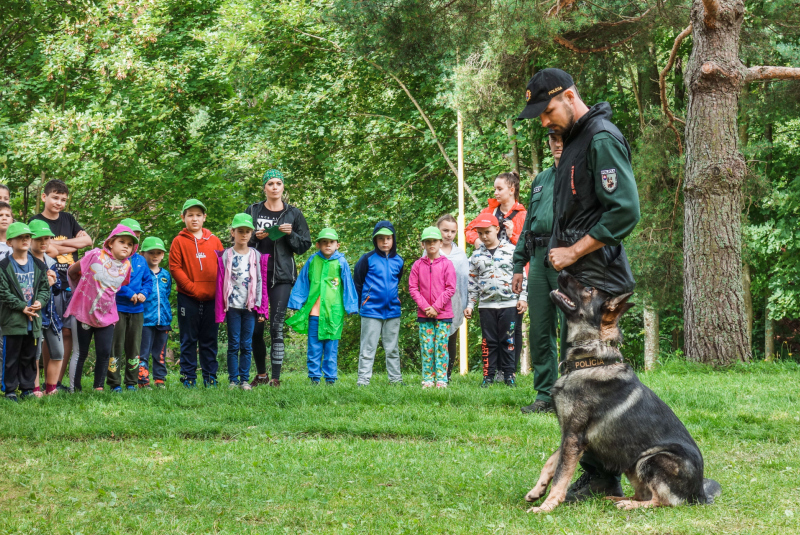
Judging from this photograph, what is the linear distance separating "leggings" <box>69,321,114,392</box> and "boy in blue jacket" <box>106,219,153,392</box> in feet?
0.32

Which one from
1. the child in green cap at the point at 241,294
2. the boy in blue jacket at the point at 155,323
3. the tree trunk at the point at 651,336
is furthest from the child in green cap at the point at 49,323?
the tree trunk at the point at 651,336

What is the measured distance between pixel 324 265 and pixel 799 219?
52.2ft

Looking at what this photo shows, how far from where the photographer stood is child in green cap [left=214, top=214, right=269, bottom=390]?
8633 millimetres

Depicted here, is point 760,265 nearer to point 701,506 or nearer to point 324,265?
point 324,265

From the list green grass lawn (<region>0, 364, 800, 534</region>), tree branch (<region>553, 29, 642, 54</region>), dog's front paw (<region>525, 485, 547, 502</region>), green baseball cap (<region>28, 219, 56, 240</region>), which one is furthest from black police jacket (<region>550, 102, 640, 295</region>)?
tree branch (<region>553, 29, 642, 54</region>)

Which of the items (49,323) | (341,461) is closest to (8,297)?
(49,323)

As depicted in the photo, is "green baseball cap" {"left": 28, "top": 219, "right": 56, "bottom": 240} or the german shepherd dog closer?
the german shepherd dog

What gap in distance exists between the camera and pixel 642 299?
16906mm

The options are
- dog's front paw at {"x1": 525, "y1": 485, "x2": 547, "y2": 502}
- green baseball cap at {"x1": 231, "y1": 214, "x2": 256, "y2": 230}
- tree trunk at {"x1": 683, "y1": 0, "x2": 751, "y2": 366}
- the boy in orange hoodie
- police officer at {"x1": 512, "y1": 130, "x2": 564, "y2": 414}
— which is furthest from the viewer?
tree trunk at {"x1": 683, "y1": 0, "x2": 751, "y2": 366}

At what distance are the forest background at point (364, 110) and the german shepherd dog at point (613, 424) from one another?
29.9 feet

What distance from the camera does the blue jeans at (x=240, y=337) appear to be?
8.66 m

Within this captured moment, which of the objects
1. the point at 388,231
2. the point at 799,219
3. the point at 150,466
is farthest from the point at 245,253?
the point at 799,219

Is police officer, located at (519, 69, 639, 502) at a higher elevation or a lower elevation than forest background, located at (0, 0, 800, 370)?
lower

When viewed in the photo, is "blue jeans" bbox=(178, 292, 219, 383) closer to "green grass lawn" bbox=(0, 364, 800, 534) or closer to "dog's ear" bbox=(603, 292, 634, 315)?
"green grass lawn" bbox=(0, 364, 800, 534)
